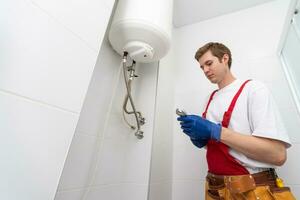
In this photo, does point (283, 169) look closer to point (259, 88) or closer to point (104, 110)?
point (259, 88)

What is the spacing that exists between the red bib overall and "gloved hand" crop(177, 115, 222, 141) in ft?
0.26

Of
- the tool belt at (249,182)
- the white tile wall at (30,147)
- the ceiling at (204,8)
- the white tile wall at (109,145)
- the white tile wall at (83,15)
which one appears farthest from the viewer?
the ceiling at (204,8)

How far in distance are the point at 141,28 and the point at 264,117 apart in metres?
0.63

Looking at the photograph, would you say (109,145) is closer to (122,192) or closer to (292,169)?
(122,192)

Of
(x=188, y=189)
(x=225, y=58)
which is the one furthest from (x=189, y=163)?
(x=225, y=58)

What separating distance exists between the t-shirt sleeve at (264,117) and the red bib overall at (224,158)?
70 mm

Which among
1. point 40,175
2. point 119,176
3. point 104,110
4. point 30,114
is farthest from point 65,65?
point 119,176

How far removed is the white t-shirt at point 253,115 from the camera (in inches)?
24.9

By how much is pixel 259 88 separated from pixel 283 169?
0.53 metres

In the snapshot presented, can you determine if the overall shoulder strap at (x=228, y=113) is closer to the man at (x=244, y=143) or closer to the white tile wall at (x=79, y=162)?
the man at (x=244, y=143)

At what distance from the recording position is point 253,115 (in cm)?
69

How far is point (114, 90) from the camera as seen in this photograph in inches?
36.3

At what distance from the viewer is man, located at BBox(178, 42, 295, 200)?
2.01ft

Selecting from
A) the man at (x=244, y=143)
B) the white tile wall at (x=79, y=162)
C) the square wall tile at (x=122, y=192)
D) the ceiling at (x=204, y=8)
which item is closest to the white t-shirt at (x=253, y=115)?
the man at (x=244, y=143)
